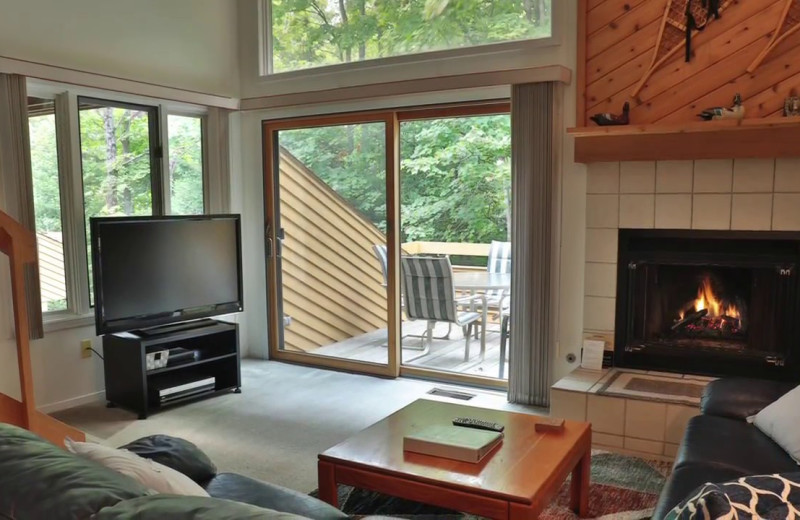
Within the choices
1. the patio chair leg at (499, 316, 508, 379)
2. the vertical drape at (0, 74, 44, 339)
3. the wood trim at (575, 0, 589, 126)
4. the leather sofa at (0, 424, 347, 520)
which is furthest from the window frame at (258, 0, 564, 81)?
the leather sofa at (0, 424, 347, 520)

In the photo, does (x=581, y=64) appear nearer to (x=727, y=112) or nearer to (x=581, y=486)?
(x=727, y=112)

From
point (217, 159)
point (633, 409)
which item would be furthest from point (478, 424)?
point (217, 159)

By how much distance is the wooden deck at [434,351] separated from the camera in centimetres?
454

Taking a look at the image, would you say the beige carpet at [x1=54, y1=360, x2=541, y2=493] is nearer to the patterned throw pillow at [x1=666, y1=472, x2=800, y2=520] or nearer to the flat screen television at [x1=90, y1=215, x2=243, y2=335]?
the flat screen television at [x1=90, y1=215, x2=243, y2=335]

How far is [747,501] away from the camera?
1.10 metres

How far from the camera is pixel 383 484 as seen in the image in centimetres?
211

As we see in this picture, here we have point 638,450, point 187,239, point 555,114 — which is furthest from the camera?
point 187,239

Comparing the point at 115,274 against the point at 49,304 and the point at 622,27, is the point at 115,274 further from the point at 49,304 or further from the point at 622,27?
the point at 622,27

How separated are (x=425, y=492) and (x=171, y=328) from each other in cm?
268

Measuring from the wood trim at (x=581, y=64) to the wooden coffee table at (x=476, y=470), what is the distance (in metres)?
1.98

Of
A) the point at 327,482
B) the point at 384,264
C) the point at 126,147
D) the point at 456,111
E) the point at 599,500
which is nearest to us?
the point at 327,482

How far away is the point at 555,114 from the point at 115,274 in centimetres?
271

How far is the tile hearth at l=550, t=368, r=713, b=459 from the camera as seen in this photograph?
3152 mm

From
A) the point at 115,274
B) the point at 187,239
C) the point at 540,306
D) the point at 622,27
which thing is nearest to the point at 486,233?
the point at 540,306
